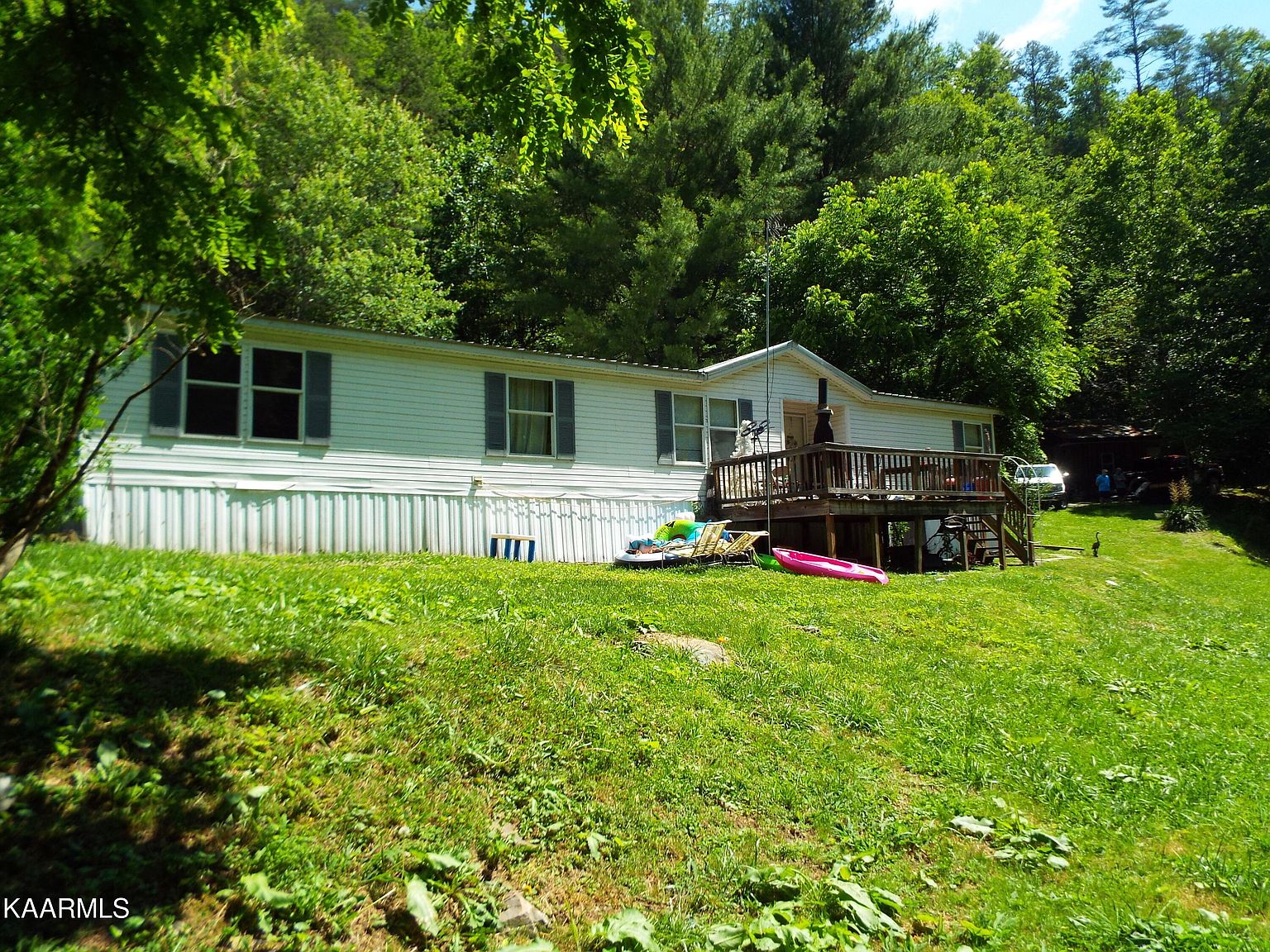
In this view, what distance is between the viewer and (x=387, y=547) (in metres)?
12.7

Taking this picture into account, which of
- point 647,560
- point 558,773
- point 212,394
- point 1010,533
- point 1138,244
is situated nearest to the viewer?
point 558,773

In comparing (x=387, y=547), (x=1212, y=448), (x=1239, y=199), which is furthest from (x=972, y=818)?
(x=1239, y=199)

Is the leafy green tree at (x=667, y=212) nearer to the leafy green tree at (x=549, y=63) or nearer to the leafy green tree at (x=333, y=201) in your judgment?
the leafy green tree at (x=333, y=201)

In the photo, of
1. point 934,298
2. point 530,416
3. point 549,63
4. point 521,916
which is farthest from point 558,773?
point 934,298

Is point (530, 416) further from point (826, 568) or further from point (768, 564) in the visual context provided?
point (826, 568)

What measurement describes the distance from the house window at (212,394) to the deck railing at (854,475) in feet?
27.6

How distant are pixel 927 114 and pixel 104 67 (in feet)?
105

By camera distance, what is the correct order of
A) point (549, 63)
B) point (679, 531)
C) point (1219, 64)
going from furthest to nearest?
point (1219, 64) → point (679, 531) → point (549, 63)

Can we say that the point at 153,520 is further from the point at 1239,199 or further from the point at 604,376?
the point at 1239,199

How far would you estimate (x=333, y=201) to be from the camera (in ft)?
71.3

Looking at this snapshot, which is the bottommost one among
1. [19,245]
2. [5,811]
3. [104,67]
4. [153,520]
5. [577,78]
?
[5,811]

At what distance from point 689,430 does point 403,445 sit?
19.0ft

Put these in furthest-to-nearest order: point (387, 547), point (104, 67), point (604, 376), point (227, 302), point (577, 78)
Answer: point (604, 376)
point (387, 547)
point (577, 78)
point (227, 302)
point (104, 67)

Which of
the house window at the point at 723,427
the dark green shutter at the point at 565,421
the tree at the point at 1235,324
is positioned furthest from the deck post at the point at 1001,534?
the tree at the point at 1235,324
